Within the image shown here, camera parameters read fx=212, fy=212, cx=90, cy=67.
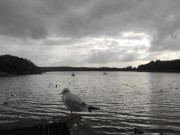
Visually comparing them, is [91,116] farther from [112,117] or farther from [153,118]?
[153,118]

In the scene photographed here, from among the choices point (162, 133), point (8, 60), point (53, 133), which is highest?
point (8, 60)

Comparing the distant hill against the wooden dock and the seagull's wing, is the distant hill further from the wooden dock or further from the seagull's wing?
the wooden dock

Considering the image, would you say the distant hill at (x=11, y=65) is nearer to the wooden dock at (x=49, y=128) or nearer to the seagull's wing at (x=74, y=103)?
the seagull's wing at (x=74, y=103)

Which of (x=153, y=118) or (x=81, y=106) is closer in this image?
(x=81, y=106)

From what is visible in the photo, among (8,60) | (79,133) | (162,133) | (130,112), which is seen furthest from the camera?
(8,60)

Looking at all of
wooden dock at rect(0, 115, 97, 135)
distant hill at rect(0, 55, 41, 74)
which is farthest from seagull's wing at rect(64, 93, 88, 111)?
distant hill at rect(0, 55, 41, 74)

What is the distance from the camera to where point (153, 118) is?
814 inches

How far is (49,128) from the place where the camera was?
765cm

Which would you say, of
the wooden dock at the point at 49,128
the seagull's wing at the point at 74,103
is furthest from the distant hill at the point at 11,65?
the wooden dock at the point at 49,128

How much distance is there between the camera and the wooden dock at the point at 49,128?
23.5 ft

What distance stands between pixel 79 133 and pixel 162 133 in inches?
434

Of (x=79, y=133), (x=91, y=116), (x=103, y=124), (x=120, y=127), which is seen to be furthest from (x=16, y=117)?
(x=79, y=133)

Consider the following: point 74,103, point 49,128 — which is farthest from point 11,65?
point 49,128

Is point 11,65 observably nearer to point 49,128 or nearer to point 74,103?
point 74,103
